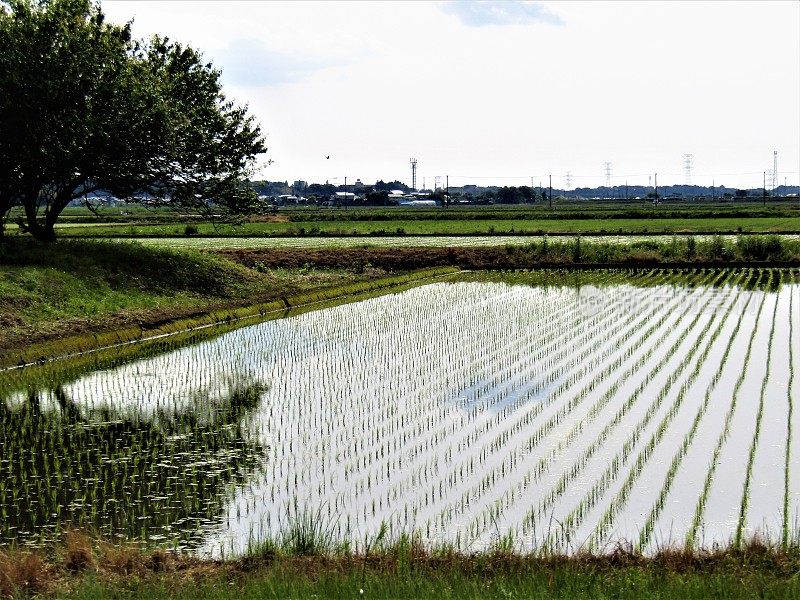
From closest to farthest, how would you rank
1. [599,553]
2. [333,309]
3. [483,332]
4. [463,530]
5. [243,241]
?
[599,553]
[463,530]
[483,332]
[333,309]
[243,241]

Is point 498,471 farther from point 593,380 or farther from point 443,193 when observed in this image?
point 443,193

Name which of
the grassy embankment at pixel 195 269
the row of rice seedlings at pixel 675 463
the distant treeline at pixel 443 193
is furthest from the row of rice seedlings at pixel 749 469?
the distant treeline at pixel 443 193

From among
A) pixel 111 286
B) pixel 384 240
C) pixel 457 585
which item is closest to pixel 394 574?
pixel 457 585

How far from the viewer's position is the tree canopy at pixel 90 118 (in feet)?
71.1

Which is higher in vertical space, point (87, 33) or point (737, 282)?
point (87, 33)

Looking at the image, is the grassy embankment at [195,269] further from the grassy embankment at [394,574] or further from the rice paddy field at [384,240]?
the grassy embankment at [394,574]

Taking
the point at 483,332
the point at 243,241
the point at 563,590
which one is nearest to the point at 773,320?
the point at 483,332

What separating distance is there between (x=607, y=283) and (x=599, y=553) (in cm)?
2090

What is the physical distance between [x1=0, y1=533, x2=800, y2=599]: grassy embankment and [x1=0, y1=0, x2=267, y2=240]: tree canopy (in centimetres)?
1672

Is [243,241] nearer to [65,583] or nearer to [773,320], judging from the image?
[773,320]

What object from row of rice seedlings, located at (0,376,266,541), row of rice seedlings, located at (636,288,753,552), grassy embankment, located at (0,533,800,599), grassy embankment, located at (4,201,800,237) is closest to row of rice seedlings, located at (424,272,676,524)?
row of rice seedlings, located at (636,288,753,552)

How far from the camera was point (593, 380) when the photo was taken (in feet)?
42.7

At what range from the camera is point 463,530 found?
7.06m

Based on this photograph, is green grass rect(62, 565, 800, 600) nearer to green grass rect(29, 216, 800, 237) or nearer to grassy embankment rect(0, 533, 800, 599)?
grassy embankment rect(0, 533, 800, 599)
